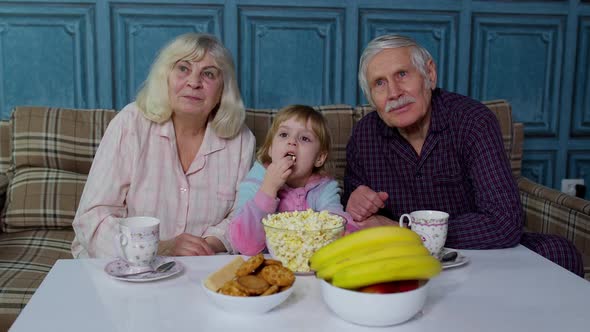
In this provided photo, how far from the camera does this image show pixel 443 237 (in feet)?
4.23

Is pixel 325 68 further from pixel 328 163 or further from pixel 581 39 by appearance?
pixel 581 39

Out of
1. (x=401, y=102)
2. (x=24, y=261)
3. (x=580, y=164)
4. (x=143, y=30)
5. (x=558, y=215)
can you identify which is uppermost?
(x=143, y=30)

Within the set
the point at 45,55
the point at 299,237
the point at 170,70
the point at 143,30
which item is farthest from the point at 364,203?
the point at 45,55

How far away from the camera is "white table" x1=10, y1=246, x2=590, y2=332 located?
0.99m

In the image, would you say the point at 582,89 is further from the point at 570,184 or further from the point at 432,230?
the point at 432,230

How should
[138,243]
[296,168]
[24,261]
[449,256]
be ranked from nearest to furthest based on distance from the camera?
[138,243], [449,256], [296,168], [24,261]

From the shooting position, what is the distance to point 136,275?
120 centimetres

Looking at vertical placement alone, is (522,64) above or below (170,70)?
above

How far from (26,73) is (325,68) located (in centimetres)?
139

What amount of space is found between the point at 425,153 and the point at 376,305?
100cm

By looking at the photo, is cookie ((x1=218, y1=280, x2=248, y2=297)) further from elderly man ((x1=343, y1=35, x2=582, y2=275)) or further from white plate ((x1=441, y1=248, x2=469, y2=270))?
elderly man ((x1=343, y1=35, x2=582, y2=275))

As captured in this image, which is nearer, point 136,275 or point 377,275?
point 377,275

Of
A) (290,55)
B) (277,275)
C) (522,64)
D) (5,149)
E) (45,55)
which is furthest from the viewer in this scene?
(522,64)

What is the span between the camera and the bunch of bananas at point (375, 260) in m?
0.95
